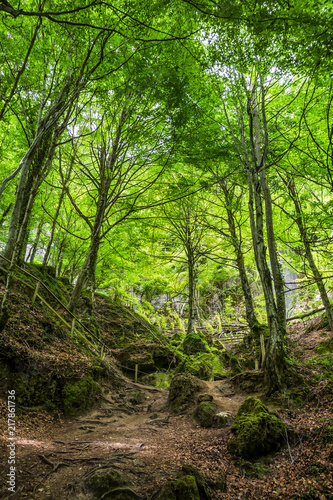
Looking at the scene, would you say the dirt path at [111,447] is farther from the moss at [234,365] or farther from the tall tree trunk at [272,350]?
the moss at [234,365]

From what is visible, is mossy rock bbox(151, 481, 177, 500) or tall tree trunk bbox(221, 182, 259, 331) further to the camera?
tall tree trunk bbox(221, 182, 259, 331)

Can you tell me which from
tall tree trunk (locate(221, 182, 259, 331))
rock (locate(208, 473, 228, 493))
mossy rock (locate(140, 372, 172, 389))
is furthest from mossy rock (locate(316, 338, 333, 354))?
rock (locate(208, 473, 228, 493))

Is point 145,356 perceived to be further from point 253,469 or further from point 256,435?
point 253,469

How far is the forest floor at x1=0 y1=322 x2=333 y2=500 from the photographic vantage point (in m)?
2.79

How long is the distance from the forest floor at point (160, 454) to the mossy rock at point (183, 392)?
605 millimetres

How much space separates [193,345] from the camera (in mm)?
10719

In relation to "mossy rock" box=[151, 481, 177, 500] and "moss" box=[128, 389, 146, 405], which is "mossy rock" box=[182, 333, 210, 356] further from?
"mossy rock" box=[151, 481, 177, 500]

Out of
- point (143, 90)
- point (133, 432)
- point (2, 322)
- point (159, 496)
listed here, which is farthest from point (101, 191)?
point (159, 496)

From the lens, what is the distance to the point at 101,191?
6.91m

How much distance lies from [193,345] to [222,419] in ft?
19.7

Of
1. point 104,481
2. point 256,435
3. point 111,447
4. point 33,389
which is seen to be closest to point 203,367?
point 256,435

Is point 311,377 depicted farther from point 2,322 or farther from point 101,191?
point 101,191

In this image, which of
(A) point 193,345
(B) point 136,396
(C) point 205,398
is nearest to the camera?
(C) point 205,398

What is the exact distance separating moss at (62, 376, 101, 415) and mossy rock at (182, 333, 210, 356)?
18.2 feet
